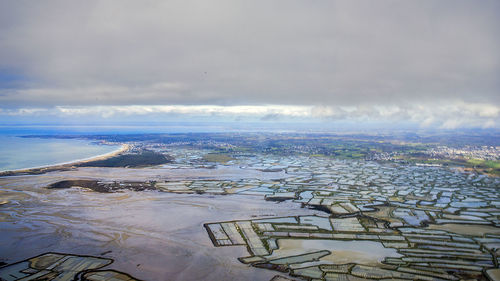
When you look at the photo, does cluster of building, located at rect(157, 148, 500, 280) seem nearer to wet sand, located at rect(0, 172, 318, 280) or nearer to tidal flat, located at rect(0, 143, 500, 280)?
tidal flat, located at rect(0, 143, 500, 280)

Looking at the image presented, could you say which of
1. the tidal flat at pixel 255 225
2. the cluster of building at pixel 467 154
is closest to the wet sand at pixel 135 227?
the tidal flat at pixel 255 225

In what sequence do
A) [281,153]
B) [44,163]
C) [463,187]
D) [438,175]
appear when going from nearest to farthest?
[463,187] < [438,175] < [44,163] < [281,153]

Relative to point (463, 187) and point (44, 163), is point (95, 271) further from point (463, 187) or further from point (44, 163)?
point (44, 163)

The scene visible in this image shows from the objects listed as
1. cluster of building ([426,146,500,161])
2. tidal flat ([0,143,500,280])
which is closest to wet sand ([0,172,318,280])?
tidal flat ([0,143,500,280])

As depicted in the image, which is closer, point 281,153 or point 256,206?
point 256,206

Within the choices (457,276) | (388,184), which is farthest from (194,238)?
(388,184)

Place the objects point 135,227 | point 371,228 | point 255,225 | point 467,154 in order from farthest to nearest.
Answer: point 467,154
point 255,225
point 371,228
point 135,227

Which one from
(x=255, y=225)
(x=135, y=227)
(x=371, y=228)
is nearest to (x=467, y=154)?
(x=371, y=228)

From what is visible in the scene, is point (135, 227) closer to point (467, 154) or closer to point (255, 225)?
point (255, 225)
